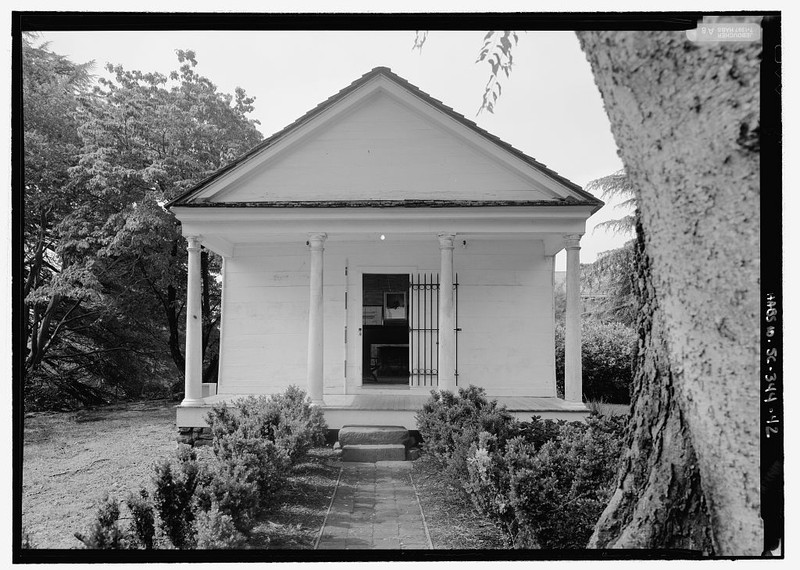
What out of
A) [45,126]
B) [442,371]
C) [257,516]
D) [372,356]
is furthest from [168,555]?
[45,126]

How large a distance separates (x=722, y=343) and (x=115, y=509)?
3.41 m

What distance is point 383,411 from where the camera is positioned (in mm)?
6711

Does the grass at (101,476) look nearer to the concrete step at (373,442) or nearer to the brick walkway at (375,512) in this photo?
the brick walkway at (375,512)

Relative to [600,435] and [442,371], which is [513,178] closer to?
[442,371]

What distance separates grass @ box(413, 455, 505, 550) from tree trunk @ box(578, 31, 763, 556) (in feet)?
5.23

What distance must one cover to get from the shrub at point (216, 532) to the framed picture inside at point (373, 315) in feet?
19.5

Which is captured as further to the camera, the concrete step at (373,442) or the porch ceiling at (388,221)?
the porch ceiling at (388,221)

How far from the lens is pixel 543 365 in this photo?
799 centimetres

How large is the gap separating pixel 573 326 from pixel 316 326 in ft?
12.1

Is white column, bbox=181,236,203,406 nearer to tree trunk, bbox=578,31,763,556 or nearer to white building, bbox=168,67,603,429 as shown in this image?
white building, bbox=168,67,603,429

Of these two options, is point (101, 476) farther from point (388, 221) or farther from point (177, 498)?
point (388, 221)

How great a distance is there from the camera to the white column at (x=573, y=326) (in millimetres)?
7113

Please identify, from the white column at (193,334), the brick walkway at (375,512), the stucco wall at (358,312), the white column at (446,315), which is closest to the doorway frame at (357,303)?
the stucco wall at (358,312)

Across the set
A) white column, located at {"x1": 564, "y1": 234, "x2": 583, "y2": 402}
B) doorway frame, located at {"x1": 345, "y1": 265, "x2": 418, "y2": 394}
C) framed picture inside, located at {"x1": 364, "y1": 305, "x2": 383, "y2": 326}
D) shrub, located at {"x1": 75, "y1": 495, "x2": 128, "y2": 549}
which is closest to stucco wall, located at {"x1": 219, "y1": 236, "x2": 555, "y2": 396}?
doorway frame, located at {"x1": 345, "y1": 265, "x2": 418, "y2": 394}
